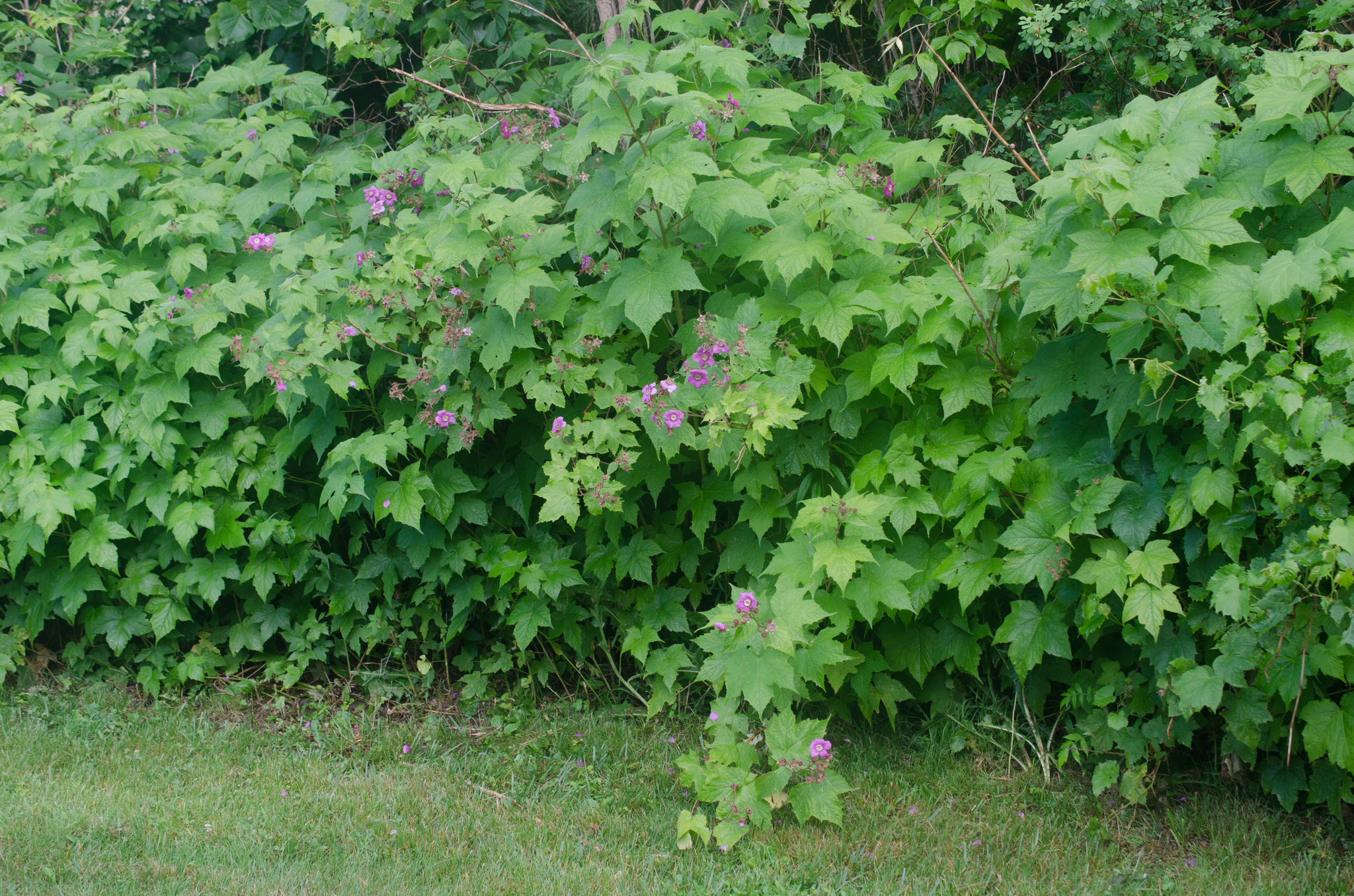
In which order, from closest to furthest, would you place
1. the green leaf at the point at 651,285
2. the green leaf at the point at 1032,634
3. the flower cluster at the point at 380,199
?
the green leaf at the point at 1032,634 < the green leaf at the point at 651,285 < the flower cluster at the point at 380,199

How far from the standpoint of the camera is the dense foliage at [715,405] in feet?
8.89

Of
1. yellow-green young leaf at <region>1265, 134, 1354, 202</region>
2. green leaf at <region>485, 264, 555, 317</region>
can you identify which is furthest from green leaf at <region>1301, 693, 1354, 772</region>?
green leaf at <region>485, 264, 555, 317</region>

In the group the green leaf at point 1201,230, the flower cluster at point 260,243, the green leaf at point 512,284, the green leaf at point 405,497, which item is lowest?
the green leaf at point 405,497

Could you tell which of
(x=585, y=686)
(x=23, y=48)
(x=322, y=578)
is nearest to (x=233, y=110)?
(x=23, y=48)

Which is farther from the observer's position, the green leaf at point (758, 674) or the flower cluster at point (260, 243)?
the flower cluster at point (260, 243)

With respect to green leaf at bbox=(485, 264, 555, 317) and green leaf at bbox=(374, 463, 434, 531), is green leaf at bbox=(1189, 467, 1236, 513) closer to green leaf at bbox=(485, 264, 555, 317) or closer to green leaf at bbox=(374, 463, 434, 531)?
green leaf at bbox=(485, 264, 555, 317)

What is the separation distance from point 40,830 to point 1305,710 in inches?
142

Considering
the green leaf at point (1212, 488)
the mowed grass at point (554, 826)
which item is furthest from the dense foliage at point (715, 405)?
the mowed grass at point (554, 826)

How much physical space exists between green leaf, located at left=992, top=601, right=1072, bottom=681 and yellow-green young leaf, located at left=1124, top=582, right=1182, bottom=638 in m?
0.29

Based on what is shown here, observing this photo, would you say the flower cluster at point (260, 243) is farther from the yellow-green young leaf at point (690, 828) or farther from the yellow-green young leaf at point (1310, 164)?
the yellow-green young leaf at point (1310, 164)

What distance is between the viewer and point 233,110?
17.5 feet

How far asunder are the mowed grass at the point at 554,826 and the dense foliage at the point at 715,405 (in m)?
0.16

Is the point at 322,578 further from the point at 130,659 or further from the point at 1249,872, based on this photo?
the point at 1249,872

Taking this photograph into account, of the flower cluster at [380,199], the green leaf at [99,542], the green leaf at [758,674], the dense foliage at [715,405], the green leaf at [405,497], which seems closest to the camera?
the dense foliage at [715,405]
